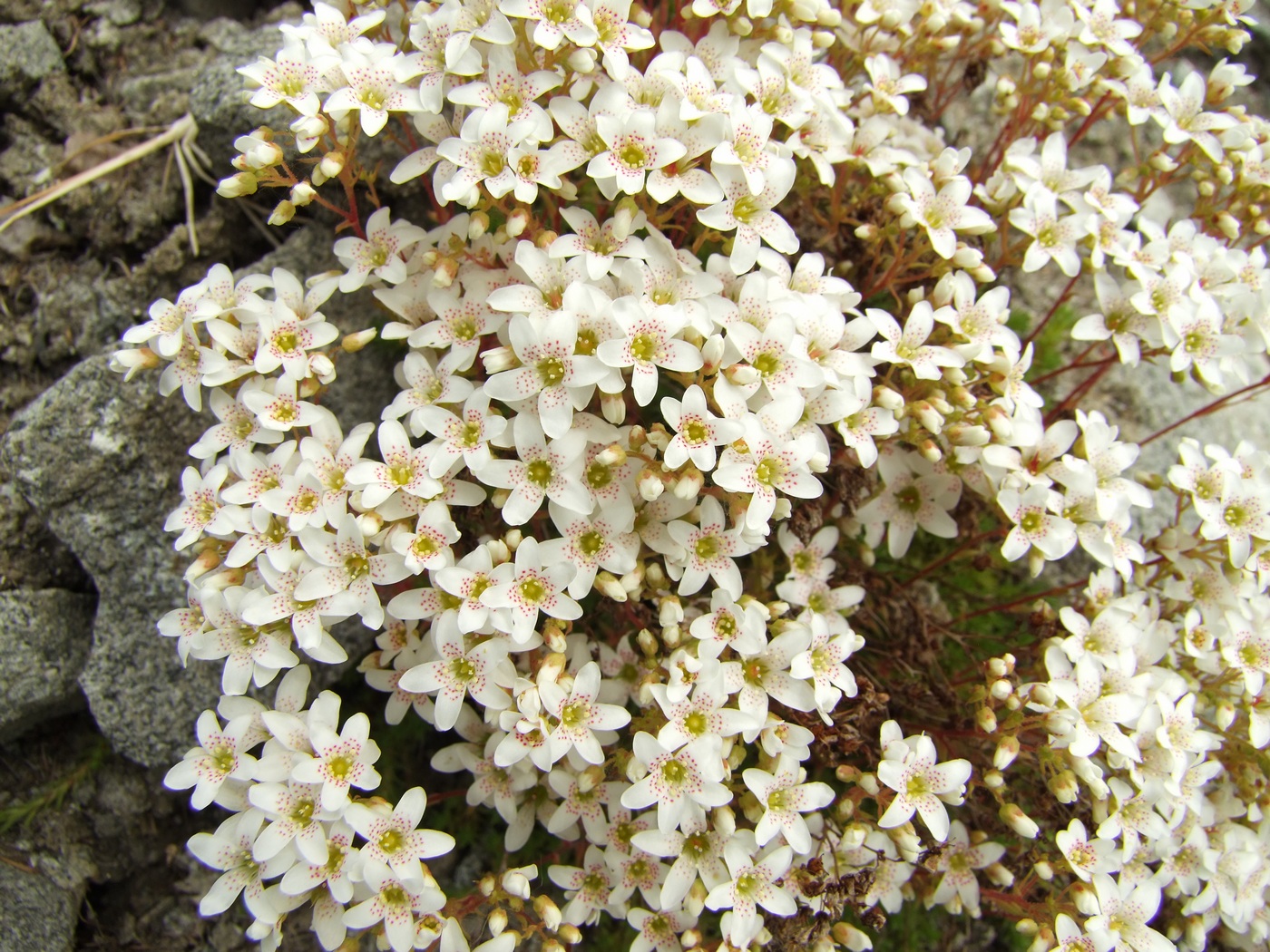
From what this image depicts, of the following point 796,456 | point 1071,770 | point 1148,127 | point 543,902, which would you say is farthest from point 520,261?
point 1148,127

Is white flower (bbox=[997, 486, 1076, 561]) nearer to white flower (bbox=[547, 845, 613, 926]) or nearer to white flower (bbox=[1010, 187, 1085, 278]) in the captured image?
white flower (bbox=[1010, 187, 1085, 278])

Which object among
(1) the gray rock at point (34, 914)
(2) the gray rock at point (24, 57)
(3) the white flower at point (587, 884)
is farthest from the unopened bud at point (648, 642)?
(2) the gray rock at point (24, 57)

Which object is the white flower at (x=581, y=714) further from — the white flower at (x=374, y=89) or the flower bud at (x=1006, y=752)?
the white flower at (x=374, y=89)

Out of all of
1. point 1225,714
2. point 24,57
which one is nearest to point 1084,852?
point 1225,714

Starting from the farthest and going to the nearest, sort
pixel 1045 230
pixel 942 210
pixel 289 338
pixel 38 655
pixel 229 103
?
pixel 229 103, pixel 38 655, pixel 1045 230, pixel 942 210, pixel 289 338

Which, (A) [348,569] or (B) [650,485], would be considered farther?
(A) [348,569]

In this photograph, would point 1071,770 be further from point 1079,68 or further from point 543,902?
point 1079,68

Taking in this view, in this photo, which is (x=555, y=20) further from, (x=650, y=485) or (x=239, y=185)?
(x=650, y=485)
